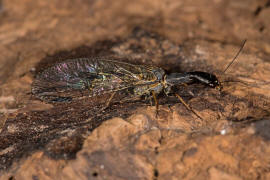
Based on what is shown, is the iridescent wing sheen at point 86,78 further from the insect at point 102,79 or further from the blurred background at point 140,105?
the blurred background at point 140,105

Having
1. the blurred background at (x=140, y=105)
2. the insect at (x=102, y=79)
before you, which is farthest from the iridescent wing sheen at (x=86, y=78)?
the blurred background at (x=140, y=105)

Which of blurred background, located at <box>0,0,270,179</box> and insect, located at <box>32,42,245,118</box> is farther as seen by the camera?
insect, located at <box>32,42,245,118</box>

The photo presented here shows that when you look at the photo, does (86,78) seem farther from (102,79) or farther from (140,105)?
(140,105)

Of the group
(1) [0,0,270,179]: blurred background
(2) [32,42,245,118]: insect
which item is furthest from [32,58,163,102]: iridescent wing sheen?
(1) [0,0,270,179]: blurred background

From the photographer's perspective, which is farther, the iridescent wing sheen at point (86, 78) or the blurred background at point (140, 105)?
the iridescent wing sheen at point (86, 78)

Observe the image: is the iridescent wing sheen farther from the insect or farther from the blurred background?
the blurred background

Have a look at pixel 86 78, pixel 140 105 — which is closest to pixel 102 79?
pixel 86 78
